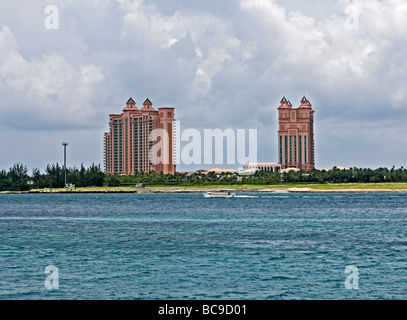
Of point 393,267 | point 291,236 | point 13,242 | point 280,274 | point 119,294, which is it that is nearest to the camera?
point 119,294

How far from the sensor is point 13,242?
196 feet

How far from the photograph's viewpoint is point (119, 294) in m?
33.2

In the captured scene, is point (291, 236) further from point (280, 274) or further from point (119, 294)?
point (119, 294)

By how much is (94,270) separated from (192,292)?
10119mm
